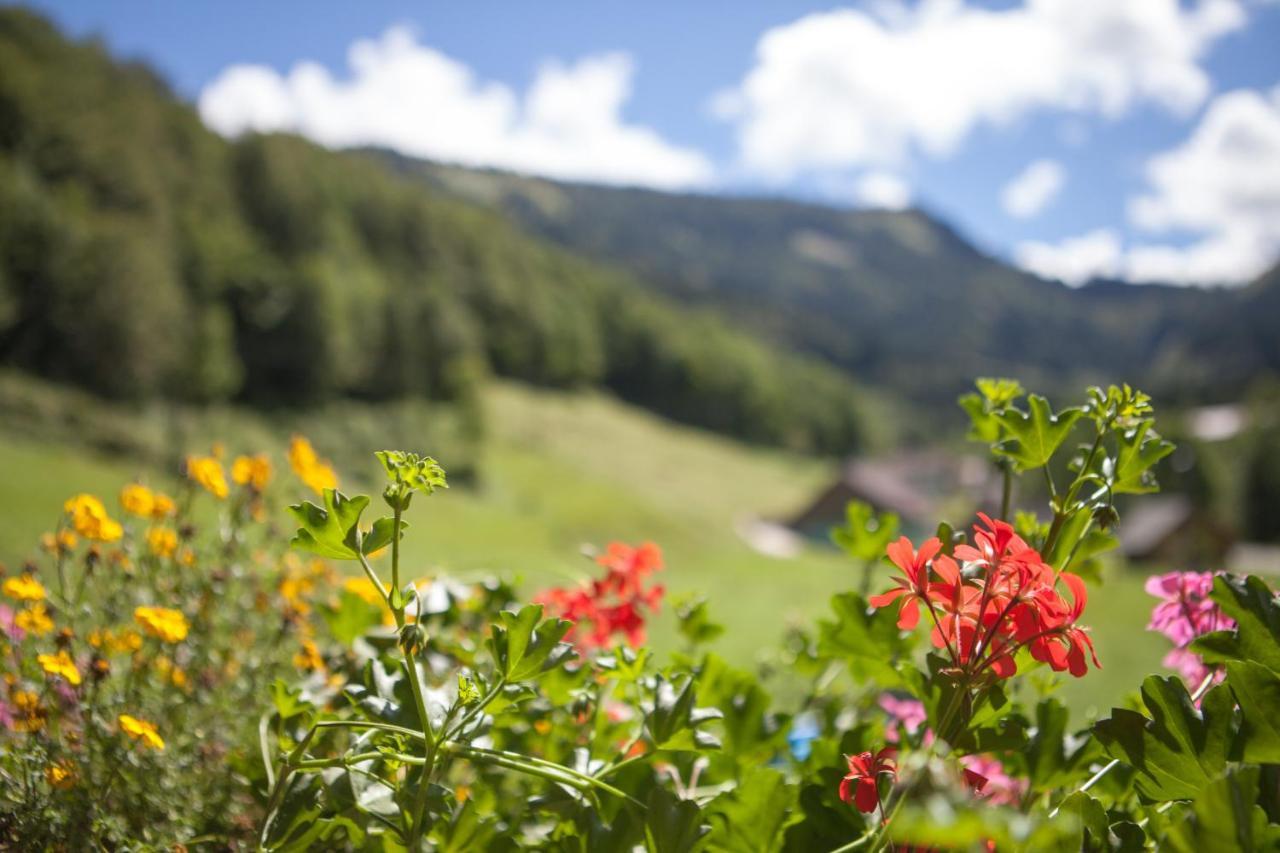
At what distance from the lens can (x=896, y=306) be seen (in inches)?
7185

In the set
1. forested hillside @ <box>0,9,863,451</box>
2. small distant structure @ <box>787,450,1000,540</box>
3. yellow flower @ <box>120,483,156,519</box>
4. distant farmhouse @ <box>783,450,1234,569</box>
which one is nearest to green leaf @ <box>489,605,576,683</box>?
yellow flower @ <box>120,483,156,519</box>

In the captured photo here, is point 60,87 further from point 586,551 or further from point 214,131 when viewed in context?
point 586,551

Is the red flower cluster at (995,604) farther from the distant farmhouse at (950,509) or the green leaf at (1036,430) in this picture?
the distant farmhouse at (950,509)

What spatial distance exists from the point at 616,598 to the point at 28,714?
3.01ft

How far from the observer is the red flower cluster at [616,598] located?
153 centimetres

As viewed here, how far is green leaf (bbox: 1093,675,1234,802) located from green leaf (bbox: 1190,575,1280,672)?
0.17 feet

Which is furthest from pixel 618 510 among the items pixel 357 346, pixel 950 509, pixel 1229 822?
pixel 1229 822

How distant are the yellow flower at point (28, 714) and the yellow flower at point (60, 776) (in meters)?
0.06

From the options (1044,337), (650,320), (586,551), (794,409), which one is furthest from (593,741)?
(1044,337)

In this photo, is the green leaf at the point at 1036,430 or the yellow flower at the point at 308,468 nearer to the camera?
the green leaf at the point at 1036,430

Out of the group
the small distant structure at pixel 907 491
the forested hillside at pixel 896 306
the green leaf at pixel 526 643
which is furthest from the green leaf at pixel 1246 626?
the forested hillside at pixel 896 306

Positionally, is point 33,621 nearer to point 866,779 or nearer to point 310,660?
point 310,660

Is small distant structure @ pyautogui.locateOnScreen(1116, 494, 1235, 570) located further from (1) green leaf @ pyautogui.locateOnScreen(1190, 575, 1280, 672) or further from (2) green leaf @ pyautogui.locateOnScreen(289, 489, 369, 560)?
(2) green leaf @ pyautogui.locateOnScreen(289, 489, 369, 560)

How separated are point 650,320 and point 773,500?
24.6m
